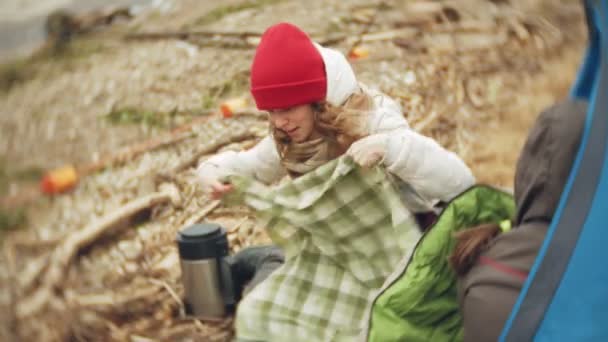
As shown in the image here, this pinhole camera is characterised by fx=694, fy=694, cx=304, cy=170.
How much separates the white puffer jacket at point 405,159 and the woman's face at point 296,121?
5cm

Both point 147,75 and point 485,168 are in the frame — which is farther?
point 147,75

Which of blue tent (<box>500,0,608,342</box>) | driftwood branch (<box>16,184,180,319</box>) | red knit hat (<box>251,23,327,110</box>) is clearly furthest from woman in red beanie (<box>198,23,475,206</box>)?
driftwood branch (<box>16,184,180,319</box>)

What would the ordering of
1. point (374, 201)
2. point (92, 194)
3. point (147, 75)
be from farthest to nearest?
point (147, 75), point (92, 194), point (374, 201)

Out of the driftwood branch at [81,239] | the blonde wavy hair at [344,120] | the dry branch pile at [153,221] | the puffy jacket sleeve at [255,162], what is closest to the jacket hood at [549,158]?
the blonde wavy hair at [344,120]

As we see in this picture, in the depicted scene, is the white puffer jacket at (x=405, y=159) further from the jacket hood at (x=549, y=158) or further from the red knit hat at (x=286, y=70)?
the jacket hood at (x=549, y=158)

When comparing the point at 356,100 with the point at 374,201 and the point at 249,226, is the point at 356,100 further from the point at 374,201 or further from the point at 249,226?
the point at 249,226

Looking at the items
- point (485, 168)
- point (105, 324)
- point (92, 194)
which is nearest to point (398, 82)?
point (485, 168)

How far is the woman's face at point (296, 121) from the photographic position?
4.13ft

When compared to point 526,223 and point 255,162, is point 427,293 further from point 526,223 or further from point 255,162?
point 255,162

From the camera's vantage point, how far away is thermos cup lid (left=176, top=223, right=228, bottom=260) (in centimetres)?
156

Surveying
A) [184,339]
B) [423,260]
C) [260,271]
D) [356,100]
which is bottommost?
[184,339]

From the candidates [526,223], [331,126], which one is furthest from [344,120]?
[526,223]

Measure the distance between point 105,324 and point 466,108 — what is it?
56.9 inches

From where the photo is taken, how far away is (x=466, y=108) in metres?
2.45
